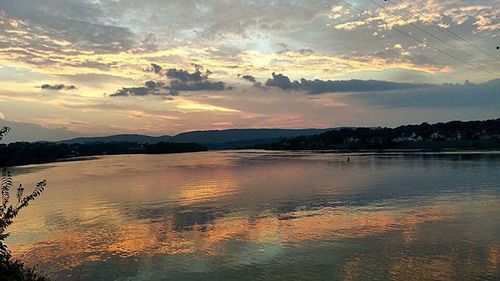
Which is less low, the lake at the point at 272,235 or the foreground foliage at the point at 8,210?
the foreground foliage at the point at 8,210

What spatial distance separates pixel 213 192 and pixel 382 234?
2354 centimetres

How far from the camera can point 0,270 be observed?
10641 mm

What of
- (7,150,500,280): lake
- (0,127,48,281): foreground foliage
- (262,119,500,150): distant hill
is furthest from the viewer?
(262,119,500,150): distant hill

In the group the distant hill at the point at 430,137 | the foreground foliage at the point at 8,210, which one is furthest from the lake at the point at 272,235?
the distant hill at the point at 430,137

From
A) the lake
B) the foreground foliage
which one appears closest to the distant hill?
the lake

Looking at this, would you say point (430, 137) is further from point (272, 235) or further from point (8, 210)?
point (8, 210)

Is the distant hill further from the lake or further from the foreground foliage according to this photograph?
the foreground foliage

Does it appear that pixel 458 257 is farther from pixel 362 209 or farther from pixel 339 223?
pixel 362 209

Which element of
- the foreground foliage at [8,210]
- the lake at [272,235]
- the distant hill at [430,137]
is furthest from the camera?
the distant hill at [430,137]

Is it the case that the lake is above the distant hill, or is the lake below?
below

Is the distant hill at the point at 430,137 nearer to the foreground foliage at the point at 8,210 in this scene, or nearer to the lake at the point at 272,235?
the lake at the point at 272,235

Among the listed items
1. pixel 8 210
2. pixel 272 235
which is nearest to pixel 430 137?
pixel 272 235

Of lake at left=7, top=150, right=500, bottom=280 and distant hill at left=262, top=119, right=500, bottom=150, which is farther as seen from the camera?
distant hill at left=262, top=119, right=500, bottom=150

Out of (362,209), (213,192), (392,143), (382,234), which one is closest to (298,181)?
(213,192)
